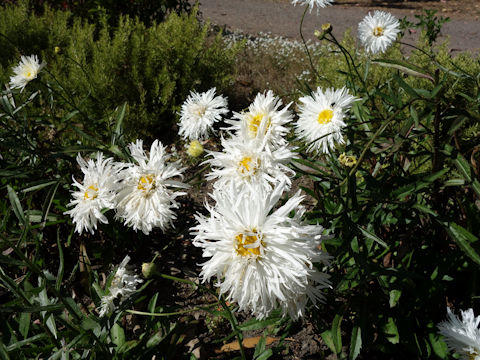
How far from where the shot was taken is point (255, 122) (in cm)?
156

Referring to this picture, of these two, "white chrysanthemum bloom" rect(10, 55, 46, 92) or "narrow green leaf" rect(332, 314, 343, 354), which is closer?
"narrow green leaf" rect(332, 314, 343, 354)

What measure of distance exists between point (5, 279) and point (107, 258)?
35.0 inches

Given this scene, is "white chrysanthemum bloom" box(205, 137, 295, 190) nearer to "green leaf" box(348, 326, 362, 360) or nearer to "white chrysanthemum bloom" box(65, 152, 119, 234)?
"white chrysanthemum bloom" box(65, 152, 119, 234)

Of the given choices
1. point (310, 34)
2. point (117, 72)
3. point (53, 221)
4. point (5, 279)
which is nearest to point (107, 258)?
point (53, 221)

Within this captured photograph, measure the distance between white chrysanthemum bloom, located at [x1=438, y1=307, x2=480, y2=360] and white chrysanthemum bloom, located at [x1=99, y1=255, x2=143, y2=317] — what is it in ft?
4.01

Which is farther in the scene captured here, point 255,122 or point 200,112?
point 200,112

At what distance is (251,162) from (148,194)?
17.1 inches

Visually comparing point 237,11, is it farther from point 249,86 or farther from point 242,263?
point 242,263

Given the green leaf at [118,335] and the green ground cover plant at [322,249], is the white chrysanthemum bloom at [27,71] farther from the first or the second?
the green leaf at [118,335]

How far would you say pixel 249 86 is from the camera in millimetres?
4680

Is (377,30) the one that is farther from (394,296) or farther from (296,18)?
(296,18)

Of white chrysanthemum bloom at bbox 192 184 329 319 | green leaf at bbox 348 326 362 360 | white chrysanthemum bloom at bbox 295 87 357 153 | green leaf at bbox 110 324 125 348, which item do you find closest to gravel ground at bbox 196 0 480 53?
white chrysanthemum bloom at bbox 295 87 357 153

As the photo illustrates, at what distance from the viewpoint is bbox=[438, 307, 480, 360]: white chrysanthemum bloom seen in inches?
52.6

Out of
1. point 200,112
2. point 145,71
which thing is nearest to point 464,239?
point 200,112
